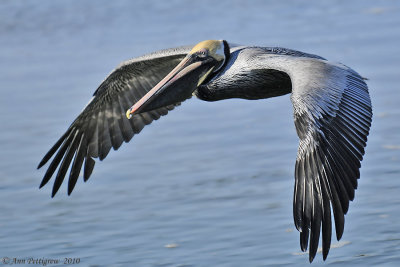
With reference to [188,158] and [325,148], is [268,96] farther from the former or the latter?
[325,148]

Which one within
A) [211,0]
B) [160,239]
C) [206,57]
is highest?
[211,0]

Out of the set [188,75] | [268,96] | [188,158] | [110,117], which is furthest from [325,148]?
[110,117]

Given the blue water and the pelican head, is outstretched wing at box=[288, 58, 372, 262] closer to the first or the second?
the blue water

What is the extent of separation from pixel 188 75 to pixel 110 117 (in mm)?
1466

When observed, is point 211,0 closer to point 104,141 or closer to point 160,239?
point 104,141

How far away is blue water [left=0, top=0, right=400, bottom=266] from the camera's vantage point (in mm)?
8328

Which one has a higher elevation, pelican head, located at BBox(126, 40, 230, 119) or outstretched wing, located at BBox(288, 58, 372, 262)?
pelican head, located at BBox(126, 40, 230, 119)

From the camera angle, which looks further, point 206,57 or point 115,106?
point 115,106

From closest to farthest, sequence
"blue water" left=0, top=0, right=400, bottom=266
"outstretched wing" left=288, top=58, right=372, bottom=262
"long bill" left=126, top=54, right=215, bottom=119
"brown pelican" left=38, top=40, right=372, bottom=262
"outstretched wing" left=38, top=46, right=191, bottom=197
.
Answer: "outstretched wing" left=288, top=58, right=372, bottom=262, "brown pelican" left=38, top=40, right=372, bottom=262, "blue water" left=0, top=0, right=400, bottom=266, "long bill" left=126, top=54, right=215, bottom=119, "outstretched wing" left=38, top=46, right=191, bottom=197

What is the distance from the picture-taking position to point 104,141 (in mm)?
10125

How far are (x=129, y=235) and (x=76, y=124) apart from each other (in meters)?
1.80

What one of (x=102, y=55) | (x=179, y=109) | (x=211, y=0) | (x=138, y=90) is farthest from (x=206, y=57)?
(x=211, y=0)

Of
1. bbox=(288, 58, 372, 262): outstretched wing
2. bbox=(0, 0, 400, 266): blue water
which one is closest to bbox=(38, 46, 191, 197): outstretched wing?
bbox=(0, 0, 400, 266): blue water

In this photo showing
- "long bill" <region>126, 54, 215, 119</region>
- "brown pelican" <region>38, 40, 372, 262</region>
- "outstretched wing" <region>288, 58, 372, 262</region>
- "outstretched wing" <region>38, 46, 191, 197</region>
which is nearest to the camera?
"outstretched wing" <region>288, 58, 372, 262</region>
